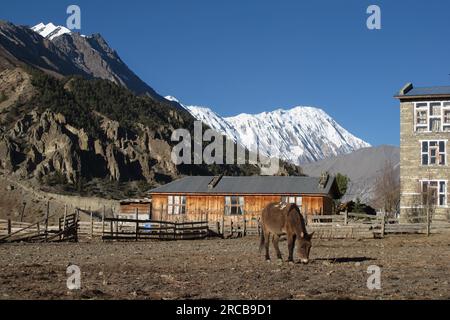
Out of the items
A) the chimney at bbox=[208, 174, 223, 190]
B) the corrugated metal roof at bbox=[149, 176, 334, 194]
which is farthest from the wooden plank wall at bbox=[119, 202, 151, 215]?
the chimney at bbox=[208, 174, 223, 190]

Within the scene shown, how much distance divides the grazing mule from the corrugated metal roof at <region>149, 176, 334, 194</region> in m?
31.6

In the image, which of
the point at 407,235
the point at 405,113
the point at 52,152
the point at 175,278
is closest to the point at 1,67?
the point at 52,152

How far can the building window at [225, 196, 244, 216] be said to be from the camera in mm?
55062

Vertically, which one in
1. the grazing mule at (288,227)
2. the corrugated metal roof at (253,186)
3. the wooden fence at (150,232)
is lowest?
the wooden fence at (150,232)

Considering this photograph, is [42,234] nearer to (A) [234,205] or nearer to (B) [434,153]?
(A) [234,205]

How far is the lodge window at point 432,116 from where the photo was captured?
51.8 meters

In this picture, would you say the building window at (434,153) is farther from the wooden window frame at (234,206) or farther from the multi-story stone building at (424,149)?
the wooden window frame at (234,206)

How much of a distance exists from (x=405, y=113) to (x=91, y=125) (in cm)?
8293

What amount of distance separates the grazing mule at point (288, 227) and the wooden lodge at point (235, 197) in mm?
31122

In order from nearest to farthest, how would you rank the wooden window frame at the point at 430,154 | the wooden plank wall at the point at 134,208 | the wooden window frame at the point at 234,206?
the wooden window frame at the point at 430,154
the wooden window frame at the point at 234,206
the wooden plank wall at the point at 134,208

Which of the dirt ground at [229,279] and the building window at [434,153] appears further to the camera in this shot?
the building window at [434,153]

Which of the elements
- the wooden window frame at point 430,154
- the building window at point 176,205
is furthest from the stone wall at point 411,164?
the building window at point 176,205

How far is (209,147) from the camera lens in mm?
156000
